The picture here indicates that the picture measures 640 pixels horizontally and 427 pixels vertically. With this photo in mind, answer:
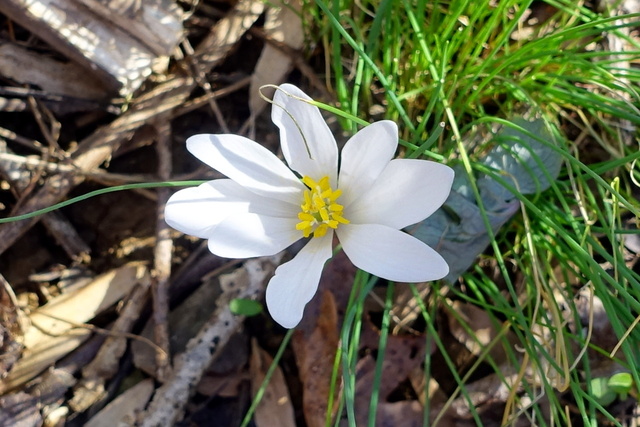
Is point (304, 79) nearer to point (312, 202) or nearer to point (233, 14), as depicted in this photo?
point (233, 14)

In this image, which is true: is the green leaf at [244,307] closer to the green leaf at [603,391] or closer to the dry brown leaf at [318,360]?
the dry brown leaf at [318,360]

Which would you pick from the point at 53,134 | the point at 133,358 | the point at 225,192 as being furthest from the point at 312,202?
the point at 53,134

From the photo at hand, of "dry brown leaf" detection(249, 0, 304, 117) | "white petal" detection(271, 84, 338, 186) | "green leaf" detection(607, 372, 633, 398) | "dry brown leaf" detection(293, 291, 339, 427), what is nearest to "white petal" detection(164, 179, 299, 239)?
"white petal" detection(271, 84, 338, 186)

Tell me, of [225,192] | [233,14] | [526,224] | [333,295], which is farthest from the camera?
[233,14]

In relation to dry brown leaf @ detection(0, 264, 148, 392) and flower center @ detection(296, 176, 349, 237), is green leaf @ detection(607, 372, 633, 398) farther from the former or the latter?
dry brown leaf @ detection(0, 264, 148, 392)

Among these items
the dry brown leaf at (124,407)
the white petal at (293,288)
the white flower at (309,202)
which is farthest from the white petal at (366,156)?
the dry brown leaf at (124,407)

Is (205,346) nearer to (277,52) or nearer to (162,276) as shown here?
(162,276)

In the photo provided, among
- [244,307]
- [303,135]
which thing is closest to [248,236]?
[303,135]
